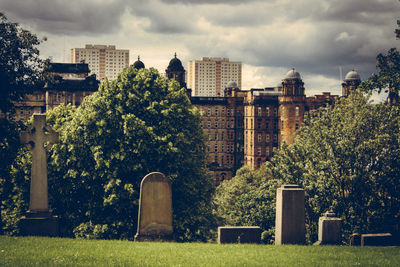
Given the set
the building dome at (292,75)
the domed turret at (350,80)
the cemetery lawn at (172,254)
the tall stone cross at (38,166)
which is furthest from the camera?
the domed turret at (350,80)

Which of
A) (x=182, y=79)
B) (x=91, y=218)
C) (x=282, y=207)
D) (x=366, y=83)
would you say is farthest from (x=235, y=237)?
(x=182, y=79)

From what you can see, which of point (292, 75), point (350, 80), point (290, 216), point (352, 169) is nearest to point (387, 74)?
point (352, 169)

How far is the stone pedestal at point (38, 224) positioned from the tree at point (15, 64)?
7653 mm

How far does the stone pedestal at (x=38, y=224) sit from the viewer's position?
16328 millimetres

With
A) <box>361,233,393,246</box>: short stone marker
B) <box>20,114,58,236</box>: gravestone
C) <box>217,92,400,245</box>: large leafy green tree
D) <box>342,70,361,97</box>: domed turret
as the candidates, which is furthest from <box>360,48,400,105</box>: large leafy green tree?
<box>342,70,361,97</box>: domed turret

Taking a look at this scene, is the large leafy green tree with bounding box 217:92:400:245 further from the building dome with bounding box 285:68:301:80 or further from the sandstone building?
the building dome with bounding box 285:68:301:80

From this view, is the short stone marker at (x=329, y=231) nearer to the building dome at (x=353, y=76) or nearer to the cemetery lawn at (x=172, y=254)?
the cemetery lawn at (x=172, y=254)

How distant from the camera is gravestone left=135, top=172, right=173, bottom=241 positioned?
16.1 meters

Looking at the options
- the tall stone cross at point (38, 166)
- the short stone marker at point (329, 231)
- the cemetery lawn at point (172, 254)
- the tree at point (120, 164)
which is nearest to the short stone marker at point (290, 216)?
the short stone marker at point (329, 231)

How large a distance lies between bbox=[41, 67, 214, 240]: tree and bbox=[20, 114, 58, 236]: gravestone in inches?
226

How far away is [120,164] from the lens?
23781mm

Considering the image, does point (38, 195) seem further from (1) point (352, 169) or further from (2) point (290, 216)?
(1) point (352, 169)

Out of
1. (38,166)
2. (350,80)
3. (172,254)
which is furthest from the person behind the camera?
(350,80)

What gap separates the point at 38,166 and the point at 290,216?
905 centimetres
